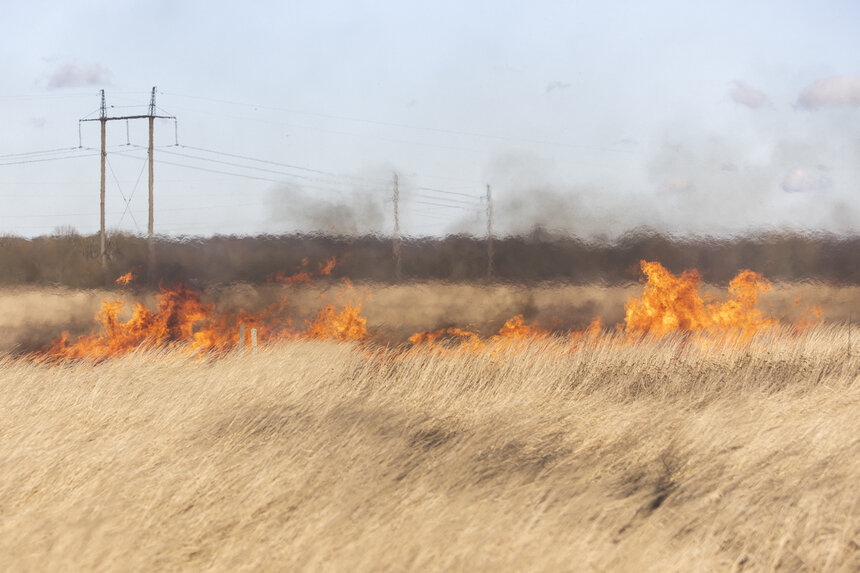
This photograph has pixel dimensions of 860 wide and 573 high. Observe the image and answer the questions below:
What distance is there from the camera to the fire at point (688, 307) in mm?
24297

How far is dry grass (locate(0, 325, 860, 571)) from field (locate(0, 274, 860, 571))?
0.04 metres

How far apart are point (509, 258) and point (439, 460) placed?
14.2 m

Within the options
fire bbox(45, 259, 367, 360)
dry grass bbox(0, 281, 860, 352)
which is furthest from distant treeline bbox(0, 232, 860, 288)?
A: fire bbox(45, 259, 367, 360)

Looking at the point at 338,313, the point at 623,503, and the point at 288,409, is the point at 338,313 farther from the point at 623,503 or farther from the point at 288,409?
the point at 623,503

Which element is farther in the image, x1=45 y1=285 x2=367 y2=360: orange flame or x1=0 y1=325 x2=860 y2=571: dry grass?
x1=45 y1=285 x2=367 y2=360: orange flame

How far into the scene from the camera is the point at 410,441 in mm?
11773

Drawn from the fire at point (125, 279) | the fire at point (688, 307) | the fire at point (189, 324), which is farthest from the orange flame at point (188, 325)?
the fire at point (688, 307)

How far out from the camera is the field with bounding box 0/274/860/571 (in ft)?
24.6

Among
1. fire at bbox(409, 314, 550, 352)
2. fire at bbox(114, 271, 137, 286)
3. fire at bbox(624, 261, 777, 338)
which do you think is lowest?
fire at bbox(409, 314, 550, 352)

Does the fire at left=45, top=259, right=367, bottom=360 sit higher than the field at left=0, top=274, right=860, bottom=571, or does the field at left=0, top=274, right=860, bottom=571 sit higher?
the fire at left=45, top=259, right=367, bottom=360

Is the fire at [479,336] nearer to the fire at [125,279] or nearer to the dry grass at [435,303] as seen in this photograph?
the dry grass at [435,303]

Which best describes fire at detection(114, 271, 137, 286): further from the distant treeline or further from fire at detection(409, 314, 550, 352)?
fire at detection(409, 314, 550, 352)

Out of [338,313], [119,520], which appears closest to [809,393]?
[119,520]

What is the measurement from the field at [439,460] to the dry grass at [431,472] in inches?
1.5
